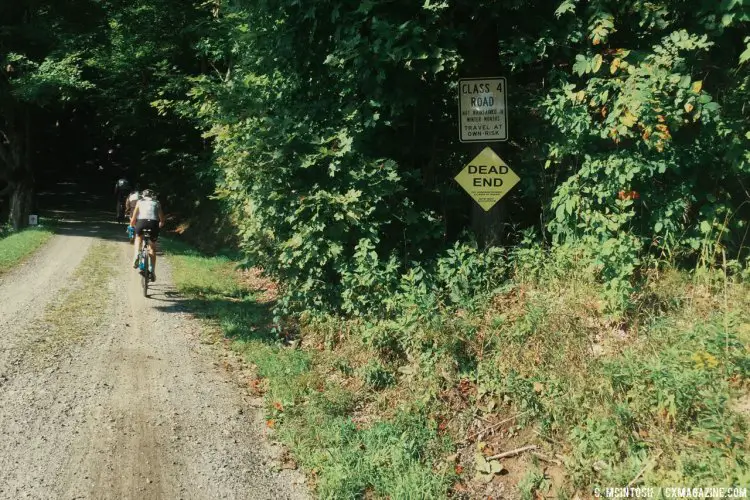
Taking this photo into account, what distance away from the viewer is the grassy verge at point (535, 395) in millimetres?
4375

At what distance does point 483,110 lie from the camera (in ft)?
23.9

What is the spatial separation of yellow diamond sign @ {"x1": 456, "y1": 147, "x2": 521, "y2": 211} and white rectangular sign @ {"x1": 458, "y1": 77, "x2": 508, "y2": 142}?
0.21 metres

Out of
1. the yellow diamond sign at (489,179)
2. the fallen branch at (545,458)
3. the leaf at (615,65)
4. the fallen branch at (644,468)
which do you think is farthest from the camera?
the yellow diamond sign at (489,179)

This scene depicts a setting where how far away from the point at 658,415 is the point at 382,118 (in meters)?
4.66

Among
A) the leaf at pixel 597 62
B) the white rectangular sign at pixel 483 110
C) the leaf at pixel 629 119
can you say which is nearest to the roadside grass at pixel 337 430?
the white rectangular sign at pixel 483 110

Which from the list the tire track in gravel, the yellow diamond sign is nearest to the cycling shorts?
the tire track in gravel

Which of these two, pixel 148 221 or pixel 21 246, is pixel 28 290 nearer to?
pixel 148 221

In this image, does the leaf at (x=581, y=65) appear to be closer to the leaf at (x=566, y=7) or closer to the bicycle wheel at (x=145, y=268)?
the leaf at (x=566, y=7)

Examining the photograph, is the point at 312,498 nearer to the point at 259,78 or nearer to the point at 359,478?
the point at 359,478

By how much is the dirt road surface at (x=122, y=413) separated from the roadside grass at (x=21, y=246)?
6069mm

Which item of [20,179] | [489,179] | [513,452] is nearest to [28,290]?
[489,179]

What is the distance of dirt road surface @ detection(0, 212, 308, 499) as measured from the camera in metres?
5.02

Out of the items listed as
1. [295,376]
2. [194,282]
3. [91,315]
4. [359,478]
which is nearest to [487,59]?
[295,376]

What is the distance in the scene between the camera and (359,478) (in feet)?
16.2
